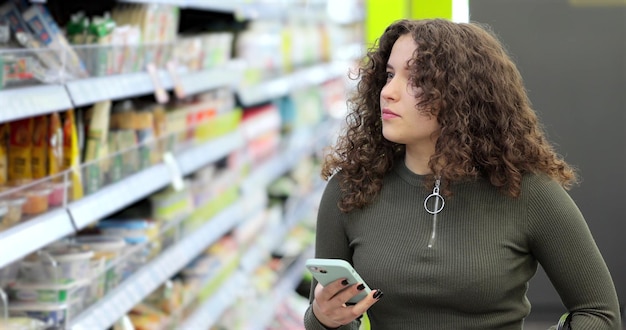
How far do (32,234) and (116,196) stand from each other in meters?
0.53

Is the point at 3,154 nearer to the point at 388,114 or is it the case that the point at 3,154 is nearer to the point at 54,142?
the point at 54,142

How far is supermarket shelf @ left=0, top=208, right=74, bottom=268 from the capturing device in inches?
72.7

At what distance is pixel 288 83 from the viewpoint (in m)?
4.62

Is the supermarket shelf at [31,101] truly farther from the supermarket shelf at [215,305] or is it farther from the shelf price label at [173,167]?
the supermarket shelf at [215,305]

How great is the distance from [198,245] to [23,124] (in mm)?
1162

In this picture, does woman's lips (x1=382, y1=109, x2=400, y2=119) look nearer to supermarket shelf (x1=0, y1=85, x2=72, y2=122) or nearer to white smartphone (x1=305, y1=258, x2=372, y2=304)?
white smartphone (x1=305, y1=258, x2=372, y2=304)

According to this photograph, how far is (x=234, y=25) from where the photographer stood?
4.27m

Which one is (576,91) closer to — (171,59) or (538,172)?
(538,172)

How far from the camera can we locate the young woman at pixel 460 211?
1.50m

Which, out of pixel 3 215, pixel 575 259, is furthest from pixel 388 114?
pixel 3 215

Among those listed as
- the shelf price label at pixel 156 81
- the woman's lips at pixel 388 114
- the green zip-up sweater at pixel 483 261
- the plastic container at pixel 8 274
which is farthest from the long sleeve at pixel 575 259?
A: the shelf price label at pixel 156 81

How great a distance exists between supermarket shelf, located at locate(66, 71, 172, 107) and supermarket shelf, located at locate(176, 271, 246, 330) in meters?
0.96

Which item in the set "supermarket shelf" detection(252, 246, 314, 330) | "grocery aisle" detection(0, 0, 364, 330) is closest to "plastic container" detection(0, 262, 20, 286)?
"grocery aisle" detection(0, 0, 364, 330)

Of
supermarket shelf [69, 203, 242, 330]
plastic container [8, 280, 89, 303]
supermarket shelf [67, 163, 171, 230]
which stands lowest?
supermarket shelf [69, 203, 242, 330]
